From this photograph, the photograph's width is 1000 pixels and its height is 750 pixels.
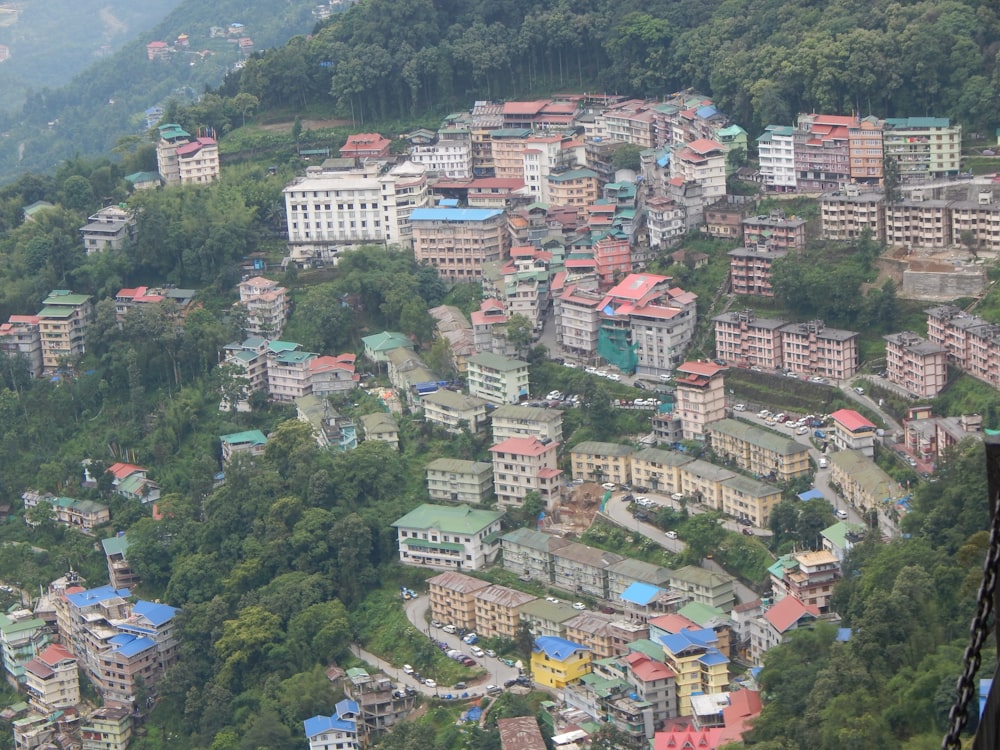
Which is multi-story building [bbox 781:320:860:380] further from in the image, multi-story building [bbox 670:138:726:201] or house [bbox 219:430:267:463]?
house [bbox 219:430:267:463]

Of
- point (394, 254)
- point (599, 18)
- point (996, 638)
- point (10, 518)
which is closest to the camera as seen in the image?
point (996, 638)

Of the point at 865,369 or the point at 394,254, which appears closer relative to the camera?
the point at 865,369

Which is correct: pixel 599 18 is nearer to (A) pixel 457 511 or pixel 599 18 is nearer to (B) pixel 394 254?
(B) pixel 394 254

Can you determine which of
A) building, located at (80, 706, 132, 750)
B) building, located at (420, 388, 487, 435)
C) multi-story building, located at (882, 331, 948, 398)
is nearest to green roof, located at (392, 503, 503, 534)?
building, located at (420, 388, 487, 435)

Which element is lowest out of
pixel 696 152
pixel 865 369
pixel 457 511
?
pixel 457 511

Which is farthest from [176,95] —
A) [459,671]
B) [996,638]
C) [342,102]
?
[996,638]

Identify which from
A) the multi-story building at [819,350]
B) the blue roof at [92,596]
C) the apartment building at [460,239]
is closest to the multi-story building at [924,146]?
the multi-story building at [819,350]
